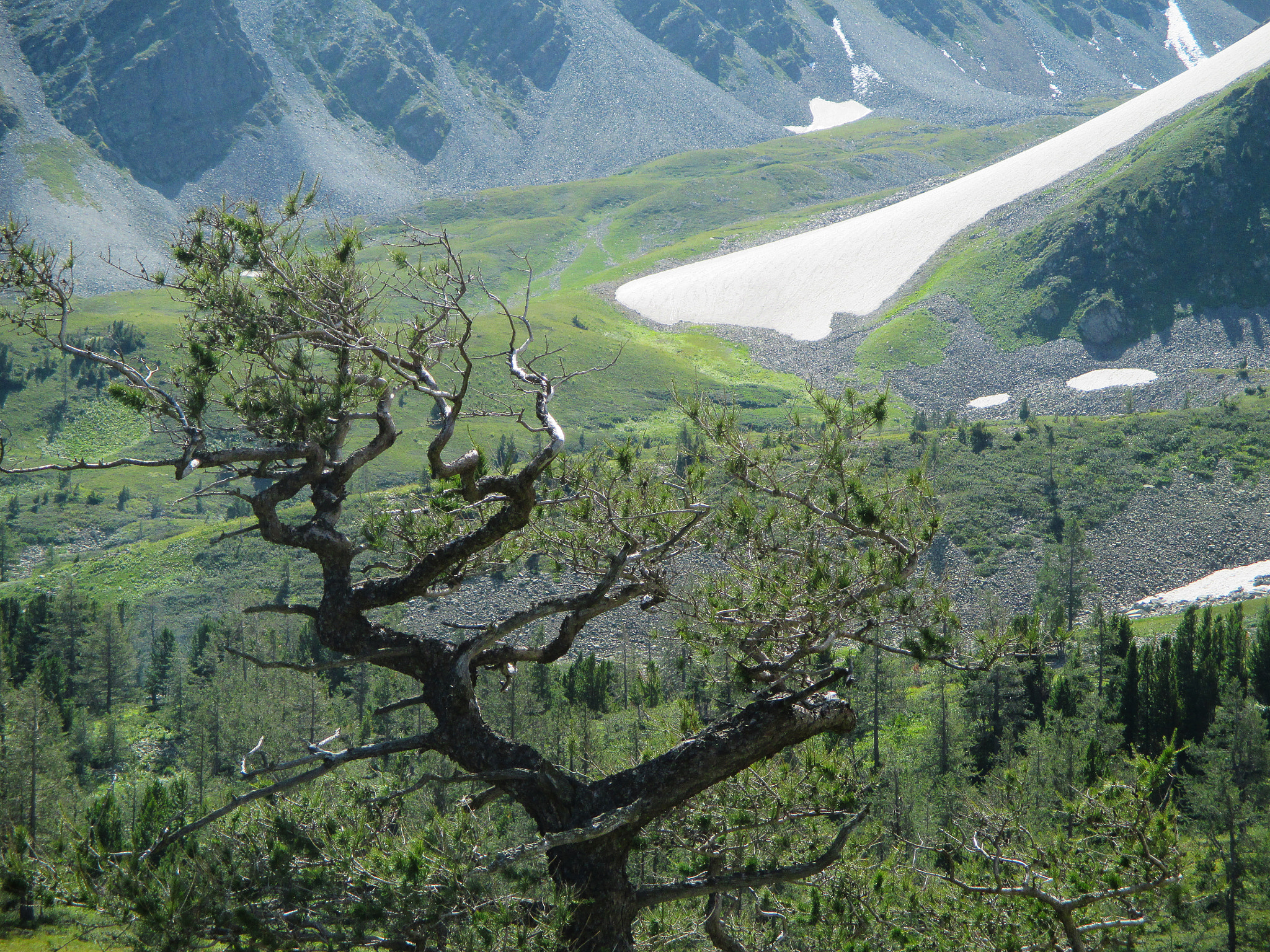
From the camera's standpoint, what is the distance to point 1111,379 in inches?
4766

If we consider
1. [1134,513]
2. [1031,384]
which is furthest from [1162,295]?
[1134,513]

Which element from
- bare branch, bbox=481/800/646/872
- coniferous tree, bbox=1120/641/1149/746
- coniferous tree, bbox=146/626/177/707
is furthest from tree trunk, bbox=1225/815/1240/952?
coniferous tree, bbox=146/626/177/707

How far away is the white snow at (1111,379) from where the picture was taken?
119375mm

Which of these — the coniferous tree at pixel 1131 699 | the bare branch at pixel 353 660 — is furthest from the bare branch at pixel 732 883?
the coniferous tree at pixel 1131 699

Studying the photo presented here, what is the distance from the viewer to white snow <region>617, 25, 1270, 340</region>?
15475 cm

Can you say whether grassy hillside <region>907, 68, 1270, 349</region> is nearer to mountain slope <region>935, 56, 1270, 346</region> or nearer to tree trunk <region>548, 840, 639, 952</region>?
mountain slope <region>935, 56, 1270, 346</region>

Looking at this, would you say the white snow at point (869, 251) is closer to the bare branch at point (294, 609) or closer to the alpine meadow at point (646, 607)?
the alpine meadow at point (646, 607)

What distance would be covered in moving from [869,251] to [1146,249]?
41.7 meters

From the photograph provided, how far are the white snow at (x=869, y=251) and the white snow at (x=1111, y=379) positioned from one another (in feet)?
114

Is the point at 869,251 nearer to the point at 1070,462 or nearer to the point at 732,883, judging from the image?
the point at 1070,462

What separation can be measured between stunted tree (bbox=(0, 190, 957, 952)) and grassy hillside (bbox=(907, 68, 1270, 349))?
13472cm

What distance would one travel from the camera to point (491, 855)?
5578 millimetres

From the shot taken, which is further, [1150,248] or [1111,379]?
[1150,248]

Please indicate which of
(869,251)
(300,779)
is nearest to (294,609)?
(300,779)
